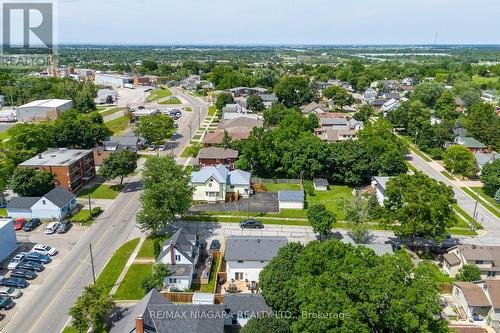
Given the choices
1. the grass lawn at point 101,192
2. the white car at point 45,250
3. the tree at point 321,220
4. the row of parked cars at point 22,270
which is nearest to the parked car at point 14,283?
the row of parked cars at point 22,270

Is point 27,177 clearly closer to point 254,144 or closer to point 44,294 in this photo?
point 44,294

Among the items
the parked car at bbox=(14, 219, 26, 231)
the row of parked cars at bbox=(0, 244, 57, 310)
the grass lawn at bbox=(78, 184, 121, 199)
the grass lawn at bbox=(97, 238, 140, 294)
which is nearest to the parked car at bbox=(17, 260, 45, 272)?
the row of parked cars at bbox=(0, 244, 57, 310)

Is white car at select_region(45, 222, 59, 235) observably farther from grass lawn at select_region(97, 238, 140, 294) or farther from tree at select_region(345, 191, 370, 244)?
tree at select_region(345, 191, 370, 244)

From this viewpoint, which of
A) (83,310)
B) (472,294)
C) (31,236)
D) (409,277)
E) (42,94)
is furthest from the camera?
(42,94)

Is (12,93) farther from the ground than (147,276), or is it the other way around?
(12,93)

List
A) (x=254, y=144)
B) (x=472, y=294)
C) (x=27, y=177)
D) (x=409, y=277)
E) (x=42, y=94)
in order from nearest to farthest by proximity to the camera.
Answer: (x=409, y=277)
(x=472, y=294)
(x=27, y=177)
(x=254, y=144)
(x=42, y=94)

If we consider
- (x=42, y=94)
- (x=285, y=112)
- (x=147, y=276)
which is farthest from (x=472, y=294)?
(x=42, y=94)

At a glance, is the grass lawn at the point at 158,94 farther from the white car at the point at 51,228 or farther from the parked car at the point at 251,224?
the parked car at the point at 251,224
